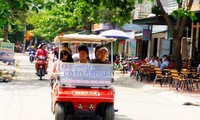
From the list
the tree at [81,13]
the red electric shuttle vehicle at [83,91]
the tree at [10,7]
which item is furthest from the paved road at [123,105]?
the tree at [10,7]

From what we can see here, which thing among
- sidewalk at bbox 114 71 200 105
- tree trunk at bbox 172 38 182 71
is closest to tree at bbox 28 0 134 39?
tree trunk at bbox 172 38 182 71

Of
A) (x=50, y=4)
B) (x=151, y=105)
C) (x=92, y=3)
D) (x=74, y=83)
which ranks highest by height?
(x=92, y=3)

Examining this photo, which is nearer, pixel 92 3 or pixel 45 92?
pixel 45 92

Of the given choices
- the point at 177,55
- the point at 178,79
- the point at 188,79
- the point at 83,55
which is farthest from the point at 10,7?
the point at 177,55

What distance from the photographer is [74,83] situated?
9664mm

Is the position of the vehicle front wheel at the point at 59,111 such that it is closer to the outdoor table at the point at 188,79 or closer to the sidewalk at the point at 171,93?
the sidewalk at the point at 171,93

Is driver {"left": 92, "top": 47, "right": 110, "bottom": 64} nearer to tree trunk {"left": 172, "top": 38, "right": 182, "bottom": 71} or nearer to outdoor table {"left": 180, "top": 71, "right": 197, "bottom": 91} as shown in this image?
outdoor table {"left": 180, "top": 71, "right": 197, "bottom": 91}

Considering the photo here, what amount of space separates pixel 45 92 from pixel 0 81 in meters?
3.91

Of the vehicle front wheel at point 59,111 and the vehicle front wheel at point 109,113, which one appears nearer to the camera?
the vehicle front wheel at point 59,111

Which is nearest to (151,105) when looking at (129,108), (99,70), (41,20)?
(129,108)

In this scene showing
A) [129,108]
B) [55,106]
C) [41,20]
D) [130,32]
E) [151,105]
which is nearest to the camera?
[55,106]

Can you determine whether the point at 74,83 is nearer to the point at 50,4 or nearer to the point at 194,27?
the point at 50,4

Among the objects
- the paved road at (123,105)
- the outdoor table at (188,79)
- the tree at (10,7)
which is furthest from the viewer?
the outdoor table at (188,79)

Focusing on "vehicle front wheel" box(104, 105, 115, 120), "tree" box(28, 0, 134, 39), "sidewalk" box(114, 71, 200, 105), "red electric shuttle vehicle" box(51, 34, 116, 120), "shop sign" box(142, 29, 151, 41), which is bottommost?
"sidewalk" box(114, 71, 200, 105)
